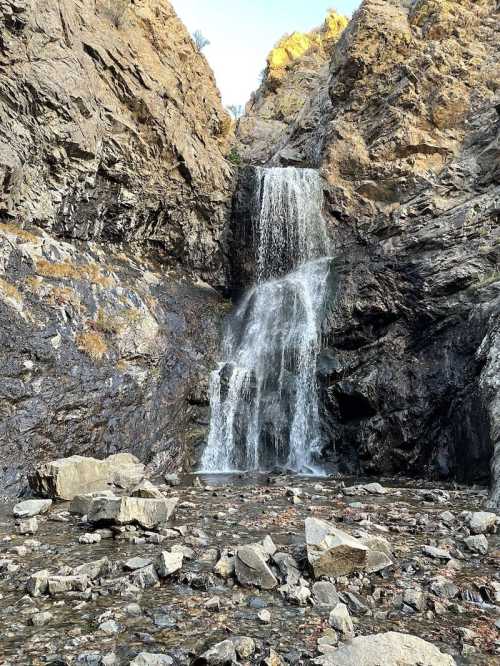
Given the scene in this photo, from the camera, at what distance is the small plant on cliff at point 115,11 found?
76.7 ft

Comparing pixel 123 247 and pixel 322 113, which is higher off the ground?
pixel 322 113

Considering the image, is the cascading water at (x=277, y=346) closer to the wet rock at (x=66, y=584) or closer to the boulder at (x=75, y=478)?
the boulder at (x=75, y=478)

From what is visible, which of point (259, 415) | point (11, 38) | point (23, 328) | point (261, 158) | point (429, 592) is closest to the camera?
point (429, 592)

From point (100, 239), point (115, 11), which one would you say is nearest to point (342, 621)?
point (100, 239)

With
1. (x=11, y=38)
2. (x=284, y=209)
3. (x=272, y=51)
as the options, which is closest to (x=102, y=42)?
(x=11, y=38)

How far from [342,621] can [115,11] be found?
93.1 feet

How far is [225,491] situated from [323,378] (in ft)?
27.6

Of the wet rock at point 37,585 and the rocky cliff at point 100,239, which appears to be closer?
the wet rock at point 37,585

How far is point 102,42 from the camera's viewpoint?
21266 mm

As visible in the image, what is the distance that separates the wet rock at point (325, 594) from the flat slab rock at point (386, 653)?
3.38 feet

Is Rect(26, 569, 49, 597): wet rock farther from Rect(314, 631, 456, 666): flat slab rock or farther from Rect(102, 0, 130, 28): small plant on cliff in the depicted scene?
Rect(102, 0, 130, 28): small plant on cliff

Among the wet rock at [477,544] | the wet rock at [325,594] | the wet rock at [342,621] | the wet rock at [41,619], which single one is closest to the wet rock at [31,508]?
the wet rock at [41,619]

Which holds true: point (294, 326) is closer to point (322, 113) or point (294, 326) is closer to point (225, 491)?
point (225, 491)

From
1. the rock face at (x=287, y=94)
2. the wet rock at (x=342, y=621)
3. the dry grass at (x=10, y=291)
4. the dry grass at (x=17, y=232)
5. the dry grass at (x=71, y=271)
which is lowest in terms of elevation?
the wet rock at (x=342, y=621)
